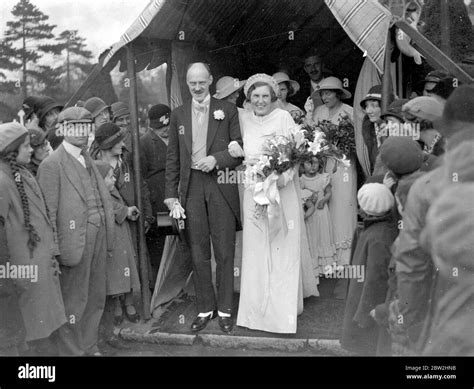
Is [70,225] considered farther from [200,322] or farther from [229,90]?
[229,90]

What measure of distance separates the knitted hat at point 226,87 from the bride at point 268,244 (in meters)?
0.75

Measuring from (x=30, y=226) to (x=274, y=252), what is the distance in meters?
1.99

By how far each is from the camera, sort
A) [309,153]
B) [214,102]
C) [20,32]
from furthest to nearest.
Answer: [20,32] < [214,102] < [309,153]

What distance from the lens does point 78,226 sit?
558cm

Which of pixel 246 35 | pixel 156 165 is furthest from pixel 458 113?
pixel 246 35

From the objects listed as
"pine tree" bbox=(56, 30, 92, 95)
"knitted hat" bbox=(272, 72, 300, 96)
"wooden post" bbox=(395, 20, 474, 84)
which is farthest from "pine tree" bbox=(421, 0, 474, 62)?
"wooden post" bbox=(395, 20, 474, 84)

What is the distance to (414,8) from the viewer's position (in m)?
6.09

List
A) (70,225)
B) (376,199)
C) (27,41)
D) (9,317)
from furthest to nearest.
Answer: (27,41) → (70,225) → (9,317) → (376,199)

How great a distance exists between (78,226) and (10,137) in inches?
35.9

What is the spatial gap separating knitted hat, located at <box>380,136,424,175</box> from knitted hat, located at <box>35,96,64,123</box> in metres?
3.21

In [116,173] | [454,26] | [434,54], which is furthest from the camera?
[454,26]

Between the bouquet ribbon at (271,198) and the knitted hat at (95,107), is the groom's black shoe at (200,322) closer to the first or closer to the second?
the bouquet ribbon at (271,198)
